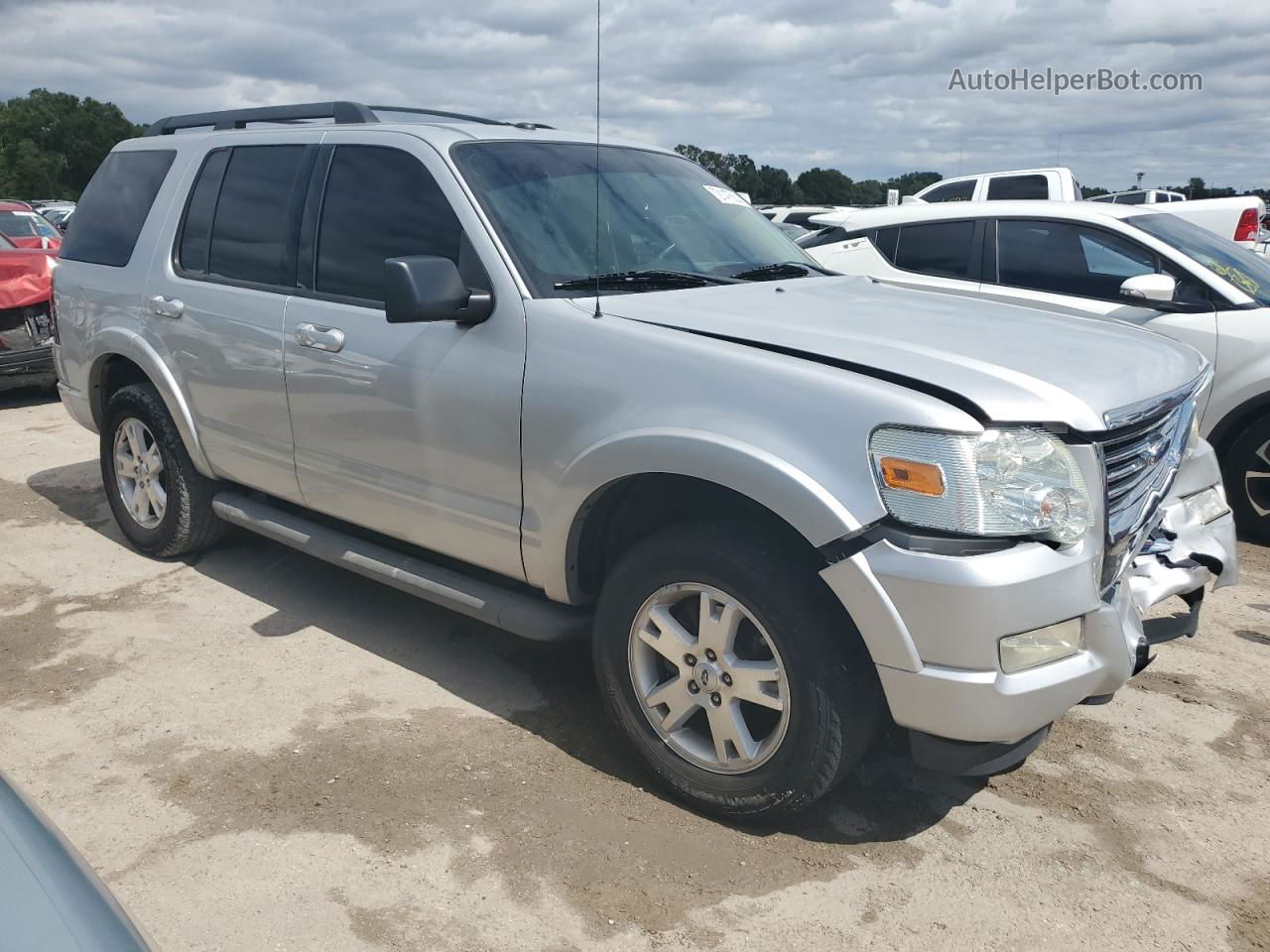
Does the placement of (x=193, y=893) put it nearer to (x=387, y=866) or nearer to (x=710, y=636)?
(x=387, y=866)

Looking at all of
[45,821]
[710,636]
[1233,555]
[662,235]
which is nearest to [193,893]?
[45,821]

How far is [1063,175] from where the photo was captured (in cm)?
1213

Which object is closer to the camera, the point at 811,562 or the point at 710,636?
the point at 811,562

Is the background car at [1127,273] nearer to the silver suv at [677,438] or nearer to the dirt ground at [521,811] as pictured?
the dirt ground at [521,811]

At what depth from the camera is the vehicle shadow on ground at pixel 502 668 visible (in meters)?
3.14

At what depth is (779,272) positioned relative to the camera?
3.86 metres

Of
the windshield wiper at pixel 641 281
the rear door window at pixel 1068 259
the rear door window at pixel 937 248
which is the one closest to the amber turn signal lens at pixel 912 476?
the windshield wiper at pixel 641 281

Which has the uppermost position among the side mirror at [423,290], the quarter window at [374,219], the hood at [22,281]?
the quarter window at [374,219]

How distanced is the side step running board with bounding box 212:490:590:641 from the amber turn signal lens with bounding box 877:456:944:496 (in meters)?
1.22

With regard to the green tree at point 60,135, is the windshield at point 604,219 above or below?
below

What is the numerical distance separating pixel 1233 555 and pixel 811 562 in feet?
5.10

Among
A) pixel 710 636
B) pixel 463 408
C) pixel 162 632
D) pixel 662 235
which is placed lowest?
pixel 162 632

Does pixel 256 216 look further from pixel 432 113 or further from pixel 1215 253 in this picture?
pixel 1215 253

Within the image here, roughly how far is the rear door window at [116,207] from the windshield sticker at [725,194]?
2.50 metres
